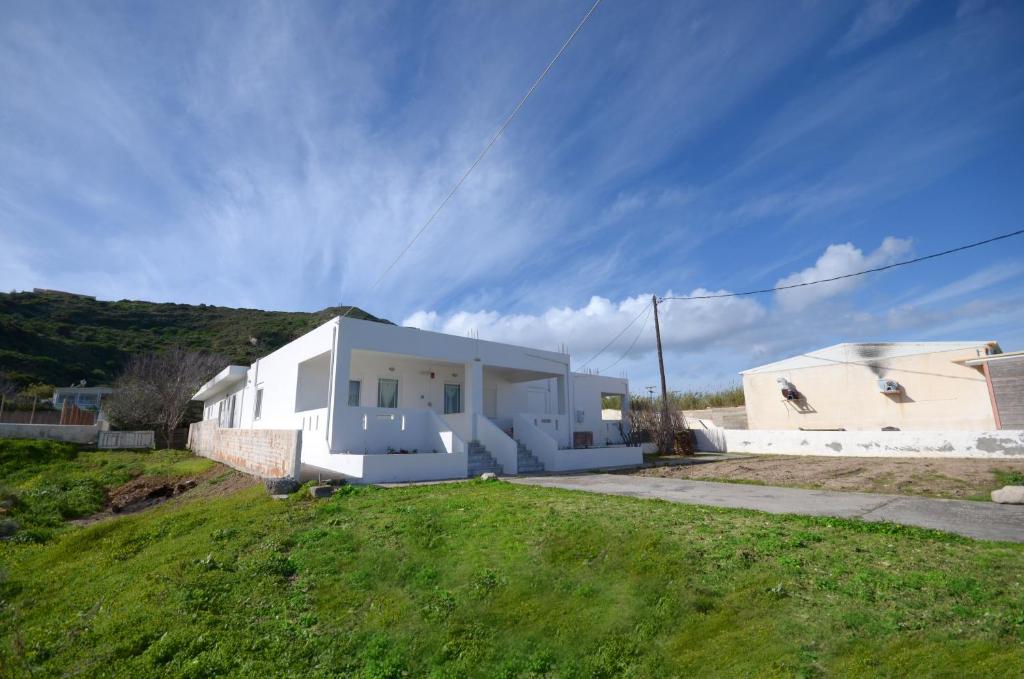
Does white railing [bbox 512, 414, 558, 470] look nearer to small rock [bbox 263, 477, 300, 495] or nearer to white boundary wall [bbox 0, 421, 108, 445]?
small rock [bbox 263, 477, 300, 495]

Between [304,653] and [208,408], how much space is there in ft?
118

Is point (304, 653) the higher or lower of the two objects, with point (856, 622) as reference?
lower

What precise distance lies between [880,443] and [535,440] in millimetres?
12422

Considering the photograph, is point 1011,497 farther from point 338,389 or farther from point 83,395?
point 83,395

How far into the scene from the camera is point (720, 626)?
4.11 m

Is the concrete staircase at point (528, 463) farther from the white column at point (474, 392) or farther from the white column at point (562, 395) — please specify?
the white column at point (562, 395)

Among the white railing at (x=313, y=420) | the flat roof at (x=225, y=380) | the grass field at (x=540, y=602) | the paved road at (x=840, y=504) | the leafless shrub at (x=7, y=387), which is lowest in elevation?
the grass field at (x=540, y=602)

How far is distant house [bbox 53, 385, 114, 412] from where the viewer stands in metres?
37.0

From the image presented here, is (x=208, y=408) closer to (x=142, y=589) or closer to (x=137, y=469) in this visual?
(x=137, y=469)

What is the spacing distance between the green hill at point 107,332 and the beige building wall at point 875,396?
27.5 metres

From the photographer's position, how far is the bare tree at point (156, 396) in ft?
106

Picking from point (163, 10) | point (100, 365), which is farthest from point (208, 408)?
point (163, 10)

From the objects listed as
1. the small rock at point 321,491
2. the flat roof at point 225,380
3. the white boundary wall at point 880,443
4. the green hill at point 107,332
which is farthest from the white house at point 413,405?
the green hill at point 107,332

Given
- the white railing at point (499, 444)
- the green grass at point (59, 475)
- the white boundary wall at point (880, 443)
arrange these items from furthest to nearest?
1. the white boundary wall at point (880, 443)
2. the white railing at point (499, 444)
3. the green grass at point (59, 475)
